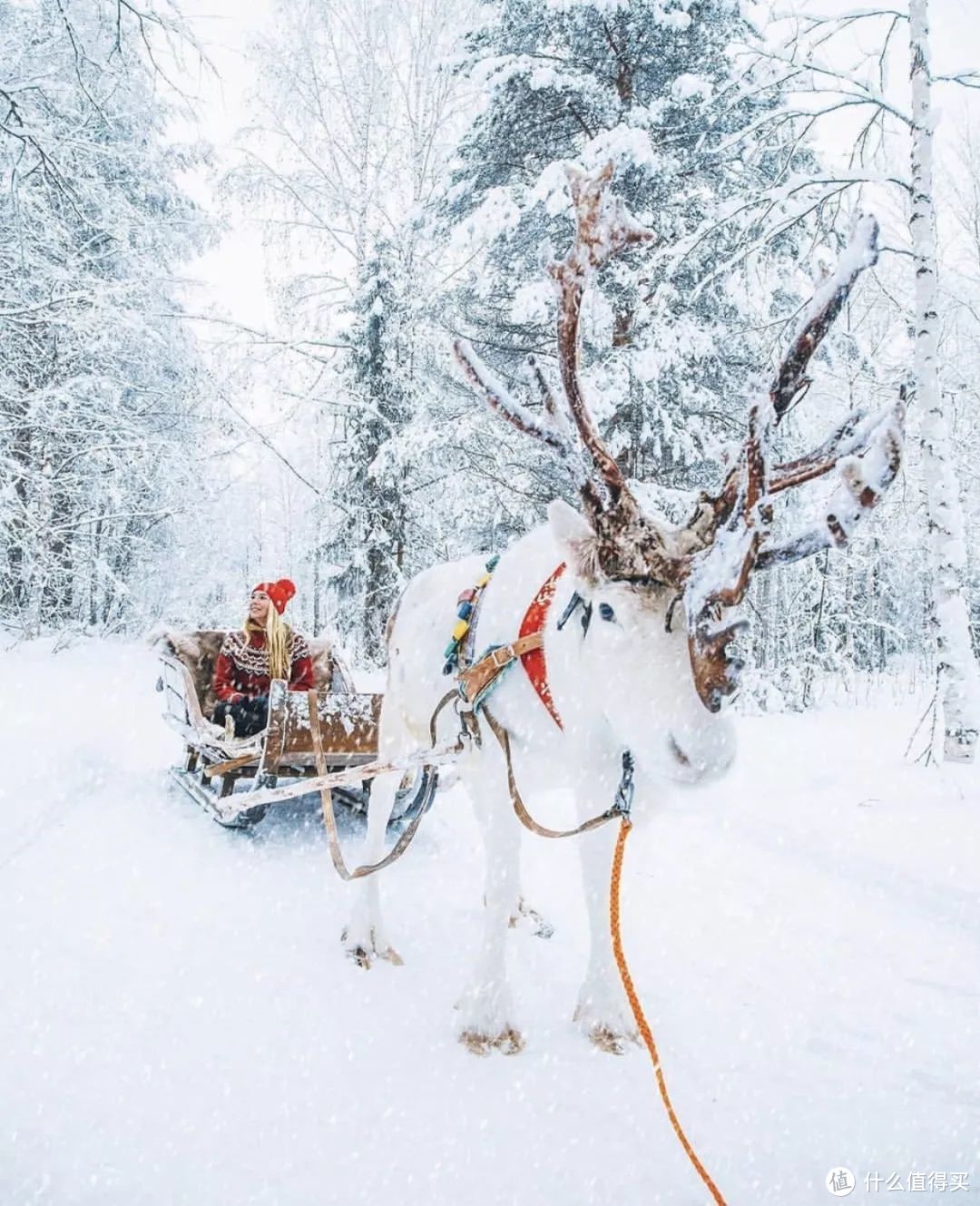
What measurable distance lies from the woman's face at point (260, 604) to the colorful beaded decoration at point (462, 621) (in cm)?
286

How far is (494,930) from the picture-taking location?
8.63ft

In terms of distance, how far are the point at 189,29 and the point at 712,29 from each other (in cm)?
622

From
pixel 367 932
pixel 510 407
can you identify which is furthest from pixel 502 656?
pixel 367 932

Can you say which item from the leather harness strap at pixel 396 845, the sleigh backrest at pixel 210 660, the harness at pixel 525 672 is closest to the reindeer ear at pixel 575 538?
the harness at pixel 525 672

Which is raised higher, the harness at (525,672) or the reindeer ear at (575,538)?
the reindeer ear at (575,538)

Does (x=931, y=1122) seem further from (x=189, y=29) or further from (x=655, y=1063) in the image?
(x=189, y=29)

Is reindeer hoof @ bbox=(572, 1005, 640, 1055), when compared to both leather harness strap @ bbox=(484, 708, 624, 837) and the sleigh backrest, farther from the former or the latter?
the sleigh backrest

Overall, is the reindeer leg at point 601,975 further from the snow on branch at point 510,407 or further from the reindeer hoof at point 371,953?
the snow on branch at point 510,407

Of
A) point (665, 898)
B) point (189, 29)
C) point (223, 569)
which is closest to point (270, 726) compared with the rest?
point (665, 898)

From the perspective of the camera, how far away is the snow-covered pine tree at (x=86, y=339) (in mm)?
9289

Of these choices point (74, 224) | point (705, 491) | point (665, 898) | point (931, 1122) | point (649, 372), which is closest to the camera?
point (931, 1122)

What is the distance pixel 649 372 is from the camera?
748 centimetres

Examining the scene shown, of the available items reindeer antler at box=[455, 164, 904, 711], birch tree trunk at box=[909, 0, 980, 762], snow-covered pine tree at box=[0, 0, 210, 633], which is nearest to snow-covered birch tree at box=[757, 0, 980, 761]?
birch tree trunk at box=[909, 0, 980, 762]

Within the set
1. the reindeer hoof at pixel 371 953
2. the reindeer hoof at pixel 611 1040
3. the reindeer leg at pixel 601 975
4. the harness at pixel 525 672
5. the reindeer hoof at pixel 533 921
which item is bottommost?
the reindeer hoof at pixel 371 953
